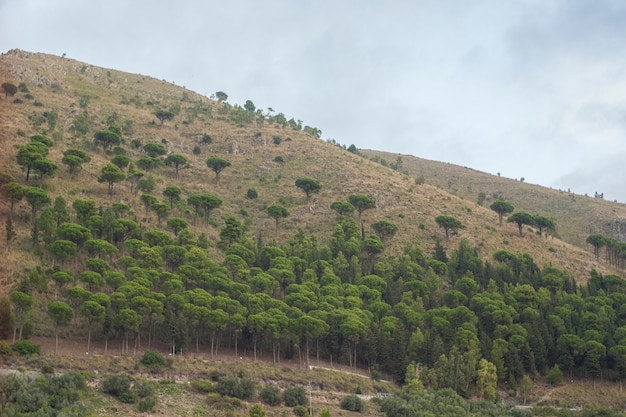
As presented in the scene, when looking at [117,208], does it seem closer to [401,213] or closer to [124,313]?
[124,313]

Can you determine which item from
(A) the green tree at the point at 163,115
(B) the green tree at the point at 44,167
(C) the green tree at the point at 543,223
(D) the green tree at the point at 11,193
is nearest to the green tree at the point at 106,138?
(B) the green tree at the point at 44,167

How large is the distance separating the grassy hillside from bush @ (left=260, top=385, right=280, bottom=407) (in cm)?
3159

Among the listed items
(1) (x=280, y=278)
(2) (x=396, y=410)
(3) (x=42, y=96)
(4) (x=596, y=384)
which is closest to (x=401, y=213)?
(1) (x=280, y=278)

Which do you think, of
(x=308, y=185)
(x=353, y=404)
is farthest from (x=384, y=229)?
(x=353, y=404)

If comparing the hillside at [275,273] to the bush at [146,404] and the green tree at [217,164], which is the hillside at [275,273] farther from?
the bush at [146,404]

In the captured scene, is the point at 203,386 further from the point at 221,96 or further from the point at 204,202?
the point at 221,96

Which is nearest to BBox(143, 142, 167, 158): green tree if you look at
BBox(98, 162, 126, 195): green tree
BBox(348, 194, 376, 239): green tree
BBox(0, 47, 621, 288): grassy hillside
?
BBox(0, 47, 621, 288): grassy hillside

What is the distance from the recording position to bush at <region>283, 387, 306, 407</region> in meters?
51.3

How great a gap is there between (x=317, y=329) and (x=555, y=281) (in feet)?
115

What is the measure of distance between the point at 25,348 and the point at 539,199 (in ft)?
414

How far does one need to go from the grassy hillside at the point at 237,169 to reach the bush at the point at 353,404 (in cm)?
3609

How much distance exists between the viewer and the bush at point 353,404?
52469mm

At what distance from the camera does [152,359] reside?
53.2m

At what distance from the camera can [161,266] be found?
2579 inches
